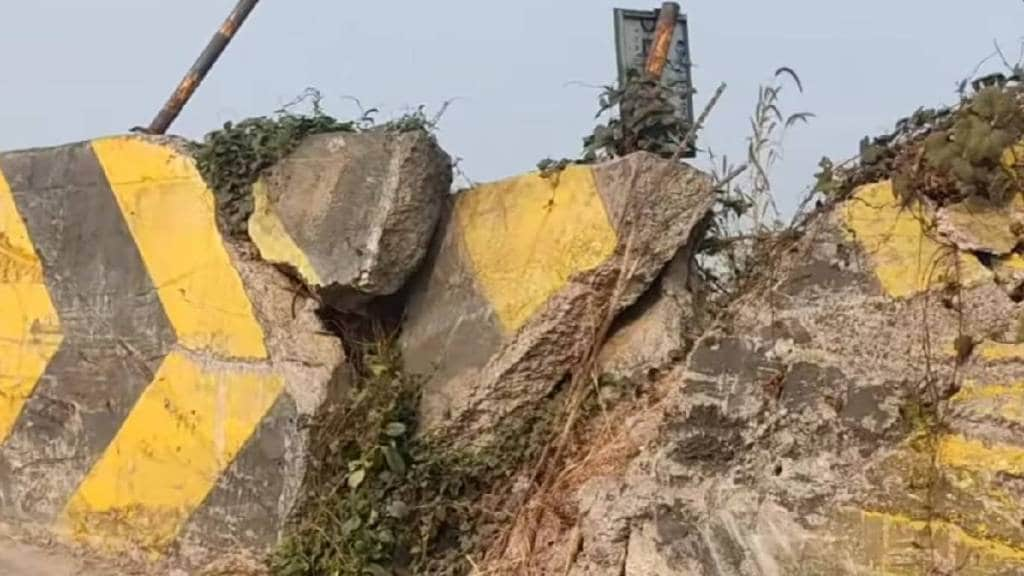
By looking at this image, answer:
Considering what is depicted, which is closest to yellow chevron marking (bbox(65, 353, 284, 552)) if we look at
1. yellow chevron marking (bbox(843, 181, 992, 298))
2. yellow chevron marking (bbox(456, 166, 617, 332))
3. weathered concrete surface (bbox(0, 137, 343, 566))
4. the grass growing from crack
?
weathered concrete surface (bbox(0, 137, 343, 566))

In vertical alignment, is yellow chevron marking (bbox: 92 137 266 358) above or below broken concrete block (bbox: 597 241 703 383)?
above

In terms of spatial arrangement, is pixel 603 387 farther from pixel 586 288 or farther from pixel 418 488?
pixel 418 488

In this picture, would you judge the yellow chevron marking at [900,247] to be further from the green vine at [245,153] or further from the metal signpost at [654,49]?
the green vine at [245,153]

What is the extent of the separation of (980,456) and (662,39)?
71.2 inches

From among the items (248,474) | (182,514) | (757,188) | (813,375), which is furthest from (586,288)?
(182,514)

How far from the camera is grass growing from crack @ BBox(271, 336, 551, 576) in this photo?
3637 mm

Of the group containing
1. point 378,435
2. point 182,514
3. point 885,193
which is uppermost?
point 885,193

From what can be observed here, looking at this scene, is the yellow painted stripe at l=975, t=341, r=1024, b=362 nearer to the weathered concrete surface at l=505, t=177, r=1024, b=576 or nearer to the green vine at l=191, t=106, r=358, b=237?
the weathered concrete surface at l=505, t=177, r=1024, b=576

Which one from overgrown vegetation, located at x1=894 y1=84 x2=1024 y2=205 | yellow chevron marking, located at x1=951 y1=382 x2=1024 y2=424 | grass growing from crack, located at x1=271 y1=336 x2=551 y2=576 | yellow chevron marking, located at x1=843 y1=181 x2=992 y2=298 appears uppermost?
overgrown vegetation, located at x1=894 y1=84 x2=1024 y2=205

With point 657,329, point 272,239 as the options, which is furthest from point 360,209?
point 657,329

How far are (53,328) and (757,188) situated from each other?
251cm

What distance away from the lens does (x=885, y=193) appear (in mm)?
3098

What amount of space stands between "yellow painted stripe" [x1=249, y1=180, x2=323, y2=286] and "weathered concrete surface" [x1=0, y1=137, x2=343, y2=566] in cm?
9

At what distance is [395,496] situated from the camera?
367 centimetres
